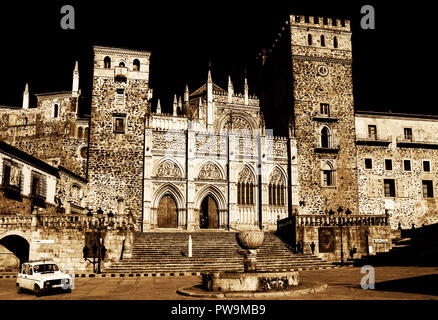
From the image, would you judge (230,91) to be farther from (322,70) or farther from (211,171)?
(211,171)

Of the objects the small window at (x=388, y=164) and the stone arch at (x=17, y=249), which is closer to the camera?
the stone arch at (x=17, y=249)

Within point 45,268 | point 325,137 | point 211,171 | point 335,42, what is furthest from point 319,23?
point 45,268

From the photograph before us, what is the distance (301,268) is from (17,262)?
19.2m

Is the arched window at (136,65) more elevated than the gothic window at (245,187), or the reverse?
the arched window at (136,65)

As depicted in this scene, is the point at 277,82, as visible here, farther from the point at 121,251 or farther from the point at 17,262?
the point at 17,262

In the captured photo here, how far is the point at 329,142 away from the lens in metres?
40.6

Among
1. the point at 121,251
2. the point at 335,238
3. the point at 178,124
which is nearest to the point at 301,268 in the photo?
the point at 335,238

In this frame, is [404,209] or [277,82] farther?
[277,82]

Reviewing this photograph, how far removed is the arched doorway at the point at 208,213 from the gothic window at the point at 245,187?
7.32 feet

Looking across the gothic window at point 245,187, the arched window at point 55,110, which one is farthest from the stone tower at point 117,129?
the arched window at point 55,110

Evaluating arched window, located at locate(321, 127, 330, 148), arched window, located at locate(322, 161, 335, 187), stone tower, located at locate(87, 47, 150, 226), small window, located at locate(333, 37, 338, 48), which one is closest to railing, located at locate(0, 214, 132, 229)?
stone tower, located at locate(87, 47, 150, 226)

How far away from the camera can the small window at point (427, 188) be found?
4172 centimetres

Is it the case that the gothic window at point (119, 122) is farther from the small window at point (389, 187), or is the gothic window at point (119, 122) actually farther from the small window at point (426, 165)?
the small window at point (426, 165)

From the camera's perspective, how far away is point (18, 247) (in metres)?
30.1
